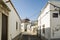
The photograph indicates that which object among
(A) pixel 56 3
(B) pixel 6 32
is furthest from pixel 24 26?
(B) pixel 6 32

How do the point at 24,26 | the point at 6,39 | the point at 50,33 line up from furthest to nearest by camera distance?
the point at 24,26 → the point at 50,33 → the point at 6,39

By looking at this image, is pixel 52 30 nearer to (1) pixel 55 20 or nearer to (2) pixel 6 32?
(1) pixel 55 20

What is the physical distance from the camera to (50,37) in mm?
13867

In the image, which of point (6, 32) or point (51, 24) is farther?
point (51, 24)

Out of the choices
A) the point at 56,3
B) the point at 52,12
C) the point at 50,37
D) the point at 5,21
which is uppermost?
the point at 56,3

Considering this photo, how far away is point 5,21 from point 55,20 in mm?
7068

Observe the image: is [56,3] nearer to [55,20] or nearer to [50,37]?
[55,20]

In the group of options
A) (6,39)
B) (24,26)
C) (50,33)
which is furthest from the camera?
(24,26)

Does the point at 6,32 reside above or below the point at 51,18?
below

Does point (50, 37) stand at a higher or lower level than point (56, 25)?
lower

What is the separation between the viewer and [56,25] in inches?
552

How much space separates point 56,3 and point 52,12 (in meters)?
1.08

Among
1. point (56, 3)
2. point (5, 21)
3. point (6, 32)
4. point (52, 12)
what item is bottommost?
point (6, 32)

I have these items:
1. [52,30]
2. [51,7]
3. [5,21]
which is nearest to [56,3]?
[51,7]
